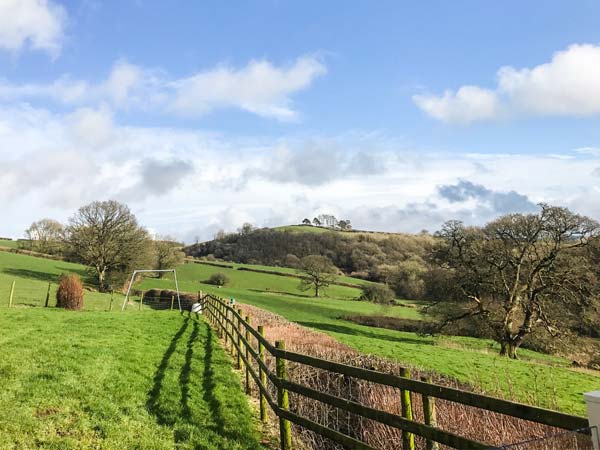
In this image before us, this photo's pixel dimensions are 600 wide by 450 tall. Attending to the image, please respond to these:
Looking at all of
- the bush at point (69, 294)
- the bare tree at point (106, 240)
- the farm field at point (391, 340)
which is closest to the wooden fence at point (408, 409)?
the farm field at point (391, 340)

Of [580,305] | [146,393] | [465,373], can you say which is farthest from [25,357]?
[580,305]

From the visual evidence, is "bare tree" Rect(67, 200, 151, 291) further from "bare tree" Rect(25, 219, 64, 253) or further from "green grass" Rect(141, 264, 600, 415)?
"bare tree" Rect(25, 219, 64, 253)

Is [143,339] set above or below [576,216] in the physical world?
below

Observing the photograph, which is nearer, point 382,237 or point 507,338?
point 507,338

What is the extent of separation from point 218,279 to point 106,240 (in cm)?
3071

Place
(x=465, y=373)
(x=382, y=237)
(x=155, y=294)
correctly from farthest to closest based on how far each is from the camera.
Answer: (x=382, y=237) → (x=155, y=294) → (x=465, y=373)

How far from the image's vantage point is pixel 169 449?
653 cm

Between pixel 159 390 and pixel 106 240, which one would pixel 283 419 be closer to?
pixel 159 390

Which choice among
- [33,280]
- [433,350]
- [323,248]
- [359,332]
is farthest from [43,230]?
[433,350]

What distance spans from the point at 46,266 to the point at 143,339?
55.3m

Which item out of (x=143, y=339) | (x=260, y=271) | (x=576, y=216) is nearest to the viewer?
(x=143, y=339)

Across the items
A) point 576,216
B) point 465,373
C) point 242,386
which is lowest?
point 465,373

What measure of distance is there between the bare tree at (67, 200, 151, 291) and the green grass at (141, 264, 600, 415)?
10.4 m

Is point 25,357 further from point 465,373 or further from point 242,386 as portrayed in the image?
point 465,373
